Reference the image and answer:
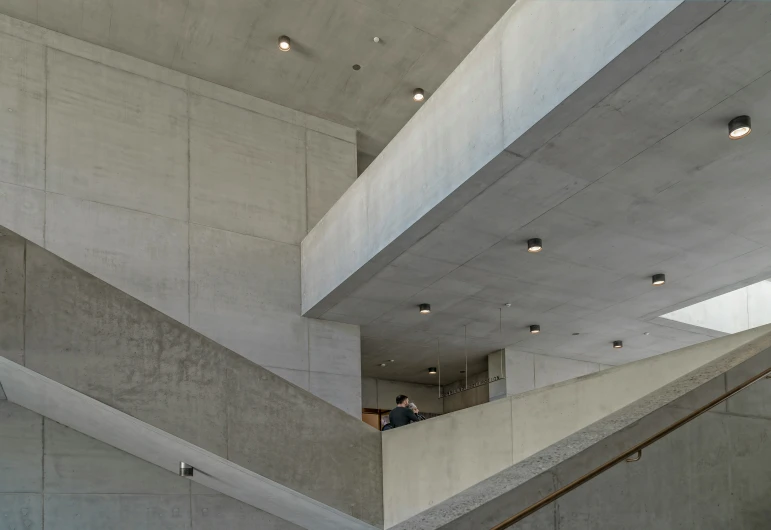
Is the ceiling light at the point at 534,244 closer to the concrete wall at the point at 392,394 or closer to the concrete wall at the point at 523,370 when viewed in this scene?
the concrete wall at the point at 523,370

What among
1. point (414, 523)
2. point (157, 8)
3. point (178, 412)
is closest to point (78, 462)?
point (178, 412)

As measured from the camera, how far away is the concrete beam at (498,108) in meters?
4.83

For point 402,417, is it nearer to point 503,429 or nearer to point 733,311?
point 503,429

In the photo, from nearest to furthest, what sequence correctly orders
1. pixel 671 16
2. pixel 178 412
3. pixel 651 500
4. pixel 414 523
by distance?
pixel 414 523 < pixel 651 500 < pixel 671 16 < pixel 178 412

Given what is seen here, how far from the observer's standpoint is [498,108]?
614 cm

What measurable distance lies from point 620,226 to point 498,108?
2677mm

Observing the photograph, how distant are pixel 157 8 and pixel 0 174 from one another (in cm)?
298

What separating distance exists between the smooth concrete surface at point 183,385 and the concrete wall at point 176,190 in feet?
7.88

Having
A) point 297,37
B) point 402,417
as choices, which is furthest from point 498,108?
point 402,417

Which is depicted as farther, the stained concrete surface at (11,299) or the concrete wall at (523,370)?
the concrete wall at (523,370)

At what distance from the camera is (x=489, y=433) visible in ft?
27.8

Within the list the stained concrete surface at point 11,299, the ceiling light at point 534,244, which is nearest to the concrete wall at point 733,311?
the ceiling light at point 534,244

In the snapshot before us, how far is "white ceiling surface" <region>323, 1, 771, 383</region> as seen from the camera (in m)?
5.31

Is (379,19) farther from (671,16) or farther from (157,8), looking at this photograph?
(671,16)
